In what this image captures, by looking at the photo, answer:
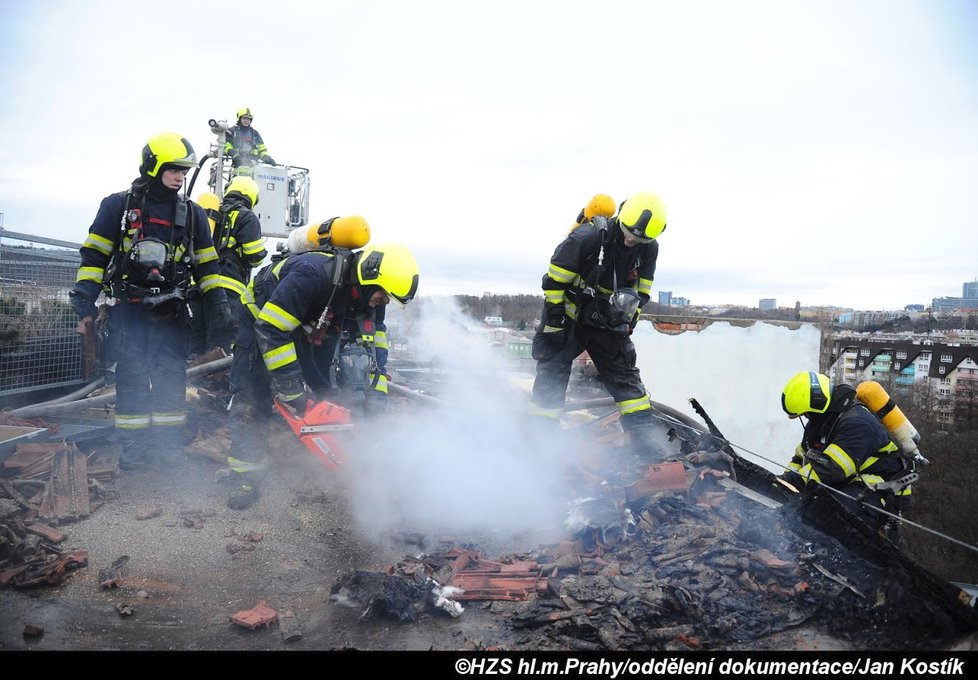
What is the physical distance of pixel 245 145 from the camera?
9789 mm

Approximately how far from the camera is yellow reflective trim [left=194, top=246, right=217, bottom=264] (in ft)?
16.1

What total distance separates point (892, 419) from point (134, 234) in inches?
278

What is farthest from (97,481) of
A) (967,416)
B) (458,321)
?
(967,416)

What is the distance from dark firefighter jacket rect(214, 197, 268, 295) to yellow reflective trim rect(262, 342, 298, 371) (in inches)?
80.1

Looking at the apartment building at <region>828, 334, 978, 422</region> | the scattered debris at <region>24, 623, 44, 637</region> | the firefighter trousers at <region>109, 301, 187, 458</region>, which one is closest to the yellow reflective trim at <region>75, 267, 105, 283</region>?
the firefighter trousers at <region>109, 301, 187, 458</region>

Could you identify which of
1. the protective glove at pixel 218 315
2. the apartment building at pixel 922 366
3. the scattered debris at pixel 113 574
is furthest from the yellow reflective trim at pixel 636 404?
the apartment building at pixel 922 366

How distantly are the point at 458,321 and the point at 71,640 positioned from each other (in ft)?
34.9

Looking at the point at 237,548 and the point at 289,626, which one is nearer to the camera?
the point at 289,626

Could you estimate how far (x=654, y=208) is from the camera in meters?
4.84

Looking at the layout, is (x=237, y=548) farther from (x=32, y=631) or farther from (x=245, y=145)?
(x=245, y=145)

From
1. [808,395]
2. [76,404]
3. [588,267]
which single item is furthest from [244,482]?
[808,395]

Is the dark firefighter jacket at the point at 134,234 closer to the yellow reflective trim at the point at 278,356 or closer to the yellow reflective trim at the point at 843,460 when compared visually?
the yellow reflective trim at the point at 278,356

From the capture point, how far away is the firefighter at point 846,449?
506 cm

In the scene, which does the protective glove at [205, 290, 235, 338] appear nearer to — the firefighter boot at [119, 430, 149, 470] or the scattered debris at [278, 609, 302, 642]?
the firefighter boot at [119, 430, 149, 470]
